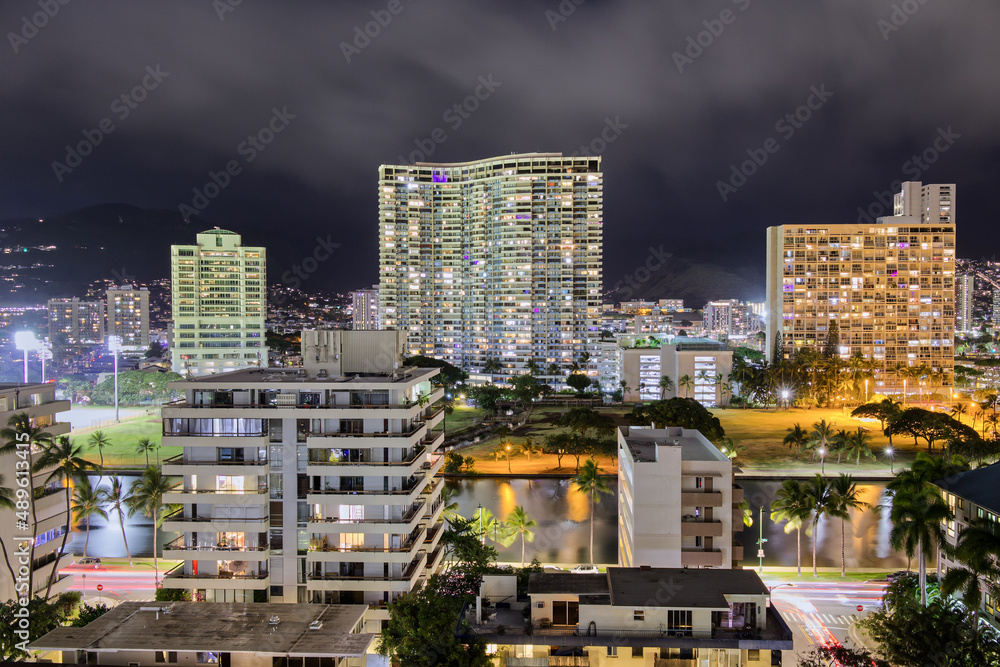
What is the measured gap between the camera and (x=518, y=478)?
158ft

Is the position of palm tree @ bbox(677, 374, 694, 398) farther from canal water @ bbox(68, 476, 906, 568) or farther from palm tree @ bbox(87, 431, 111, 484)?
palm tree @ bbox(87, 431, 111, 484)

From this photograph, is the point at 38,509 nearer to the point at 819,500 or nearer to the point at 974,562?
the point at 974,562

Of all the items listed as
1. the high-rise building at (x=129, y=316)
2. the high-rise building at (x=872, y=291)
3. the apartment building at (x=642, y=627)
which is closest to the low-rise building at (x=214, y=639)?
the apartment building at (x=642, y=627)

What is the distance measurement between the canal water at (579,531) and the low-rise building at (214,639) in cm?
1516

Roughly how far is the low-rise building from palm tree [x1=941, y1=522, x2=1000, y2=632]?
17.8 metres

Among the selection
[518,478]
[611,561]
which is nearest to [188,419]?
[611,561]

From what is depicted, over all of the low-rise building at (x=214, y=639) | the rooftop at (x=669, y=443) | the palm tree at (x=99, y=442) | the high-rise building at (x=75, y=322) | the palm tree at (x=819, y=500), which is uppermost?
the high-rise building at (x=75, y=322)

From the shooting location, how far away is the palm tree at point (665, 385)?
8150 cm

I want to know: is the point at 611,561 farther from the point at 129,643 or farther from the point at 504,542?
the point at 129,643

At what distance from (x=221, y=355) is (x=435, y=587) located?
271 feet

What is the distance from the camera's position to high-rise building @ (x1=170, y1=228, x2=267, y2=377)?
296 ft

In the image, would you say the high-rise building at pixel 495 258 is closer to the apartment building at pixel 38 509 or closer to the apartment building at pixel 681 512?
the apartment building at pixel 681 512

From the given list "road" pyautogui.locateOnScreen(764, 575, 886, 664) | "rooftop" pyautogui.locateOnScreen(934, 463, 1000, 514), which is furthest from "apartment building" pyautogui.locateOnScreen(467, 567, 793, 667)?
"rooftop" pyautogui.locateOnScreen(934, 463, 1000, 514)

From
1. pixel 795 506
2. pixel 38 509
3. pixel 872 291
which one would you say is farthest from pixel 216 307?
pixel 872 291
